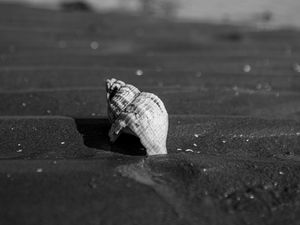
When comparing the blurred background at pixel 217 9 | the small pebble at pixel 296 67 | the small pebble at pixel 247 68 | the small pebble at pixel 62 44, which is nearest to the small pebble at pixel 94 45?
the small pebble at pixel 62 44

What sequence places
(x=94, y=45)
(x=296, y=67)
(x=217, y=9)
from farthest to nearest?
(x=217, y=9) < (x=94, y=45) < (x=296, y=67)

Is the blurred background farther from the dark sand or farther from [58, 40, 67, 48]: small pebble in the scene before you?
the dark sand

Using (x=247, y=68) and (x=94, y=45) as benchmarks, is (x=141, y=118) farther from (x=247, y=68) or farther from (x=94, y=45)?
(x=94, y=45)

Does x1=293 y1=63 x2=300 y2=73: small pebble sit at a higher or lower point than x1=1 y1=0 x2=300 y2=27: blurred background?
lower

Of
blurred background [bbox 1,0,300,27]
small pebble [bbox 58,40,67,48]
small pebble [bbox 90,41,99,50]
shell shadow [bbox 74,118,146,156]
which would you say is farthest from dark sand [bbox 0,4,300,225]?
blurred background [bbox 1,0,300,27]

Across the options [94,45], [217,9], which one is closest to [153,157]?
[94,45]

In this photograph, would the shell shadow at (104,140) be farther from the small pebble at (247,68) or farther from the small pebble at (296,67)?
the small pebble at (296,67)

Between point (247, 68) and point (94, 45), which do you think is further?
point (94, 45)

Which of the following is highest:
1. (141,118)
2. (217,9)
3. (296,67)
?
(217,9)

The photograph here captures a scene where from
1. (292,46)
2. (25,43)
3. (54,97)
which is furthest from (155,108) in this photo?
(292,46)
